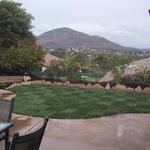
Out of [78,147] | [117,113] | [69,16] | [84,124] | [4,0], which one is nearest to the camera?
[78,147]

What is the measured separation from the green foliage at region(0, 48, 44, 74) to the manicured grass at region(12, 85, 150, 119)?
2050 mm

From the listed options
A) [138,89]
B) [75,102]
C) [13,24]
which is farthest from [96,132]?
[13,24]

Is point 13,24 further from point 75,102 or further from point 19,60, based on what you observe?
point 75,102

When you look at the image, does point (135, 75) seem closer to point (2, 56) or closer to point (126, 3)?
point (126, 3)

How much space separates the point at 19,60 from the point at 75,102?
533 centimetres

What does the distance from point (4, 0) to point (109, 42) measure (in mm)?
17596

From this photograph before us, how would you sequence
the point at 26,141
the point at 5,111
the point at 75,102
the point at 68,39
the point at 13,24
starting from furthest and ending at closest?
the point at 68,39, the point at 13,24, the point at 75,102, the point at 5,111, the point at 26,141

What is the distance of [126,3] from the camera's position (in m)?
13.0

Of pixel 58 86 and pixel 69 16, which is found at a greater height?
pixel 69 16

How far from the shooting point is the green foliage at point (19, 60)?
14.6m

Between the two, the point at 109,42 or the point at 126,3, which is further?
the point at 109,42

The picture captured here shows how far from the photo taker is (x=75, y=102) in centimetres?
989

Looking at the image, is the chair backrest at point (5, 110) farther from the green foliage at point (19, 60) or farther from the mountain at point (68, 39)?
the mountain at point (68, 39)

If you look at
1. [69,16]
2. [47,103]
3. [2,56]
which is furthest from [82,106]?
[69,16]
